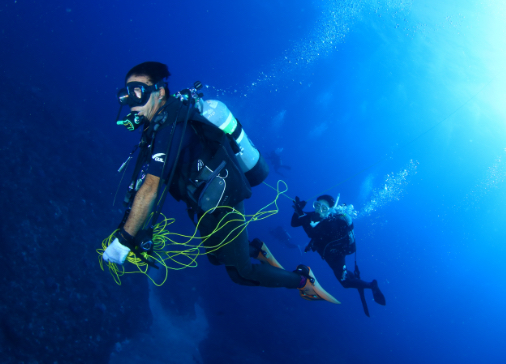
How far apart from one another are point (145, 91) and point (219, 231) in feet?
5.20

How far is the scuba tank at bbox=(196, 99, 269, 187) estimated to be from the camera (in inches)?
102

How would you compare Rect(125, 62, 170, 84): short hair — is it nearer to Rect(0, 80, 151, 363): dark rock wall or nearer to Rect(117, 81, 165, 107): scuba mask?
Rect(117, 81, 165, 107): scuba mask

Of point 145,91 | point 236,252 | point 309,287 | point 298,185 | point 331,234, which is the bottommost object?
point 236,252

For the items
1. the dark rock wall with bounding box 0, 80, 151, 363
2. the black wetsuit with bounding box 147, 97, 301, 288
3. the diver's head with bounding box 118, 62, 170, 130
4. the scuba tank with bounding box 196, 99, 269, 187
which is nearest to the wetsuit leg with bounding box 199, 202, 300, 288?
the black wetsuit with bounding box 147, 97, 301, 288

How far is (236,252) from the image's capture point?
282 centimetres

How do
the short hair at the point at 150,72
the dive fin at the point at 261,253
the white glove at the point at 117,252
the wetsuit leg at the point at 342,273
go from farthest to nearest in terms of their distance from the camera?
the wetsuit leg at the point at 342,273
the dive fin at the point at 261,253
the short hair at the point at 150,72
the white glove at the point at 117,252

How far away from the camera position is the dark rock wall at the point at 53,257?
→ 18.7 feet

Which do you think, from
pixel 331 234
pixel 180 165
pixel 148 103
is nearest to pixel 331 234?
pixel 331 234

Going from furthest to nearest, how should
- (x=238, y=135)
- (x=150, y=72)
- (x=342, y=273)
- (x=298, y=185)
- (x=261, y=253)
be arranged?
(x=298, y=185)
(x=342, y=273)
(x=261, y=253)
(x=238, y=135)
(x=150, y=72)

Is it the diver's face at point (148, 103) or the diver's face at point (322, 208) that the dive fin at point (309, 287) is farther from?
the diver's face at point (148, 103)

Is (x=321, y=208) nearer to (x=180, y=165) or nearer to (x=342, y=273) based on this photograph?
(x=342, y=273)

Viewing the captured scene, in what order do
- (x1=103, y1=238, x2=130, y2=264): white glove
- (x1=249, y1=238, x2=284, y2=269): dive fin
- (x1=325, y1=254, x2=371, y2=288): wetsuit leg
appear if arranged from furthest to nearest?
1. (x1=325, y1=254, x2=371, y2=288): wetsuit leg
2. (x1=249, y1=238, x2=284, y2=269): dive fin
3. (x1=103, y1=238, x2=130, y2=264): white glove

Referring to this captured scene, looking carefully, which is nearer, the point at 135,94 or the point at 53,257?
the point at 135,94

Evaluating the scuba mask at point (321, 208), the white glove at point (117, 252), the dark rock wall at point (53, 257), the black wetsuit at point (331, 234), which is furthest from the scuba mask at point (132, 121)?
the dark rock wall at point (53, 257)
